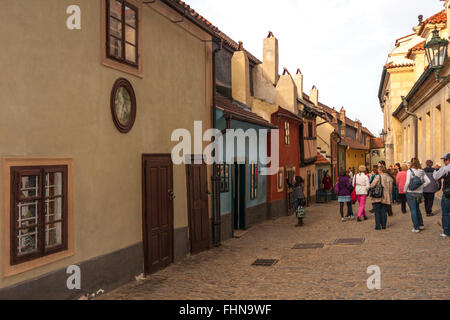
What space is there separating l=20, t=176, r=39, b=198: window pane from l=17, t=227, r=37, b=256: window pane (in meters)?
0.45

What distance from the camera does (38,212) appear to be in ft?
20.3

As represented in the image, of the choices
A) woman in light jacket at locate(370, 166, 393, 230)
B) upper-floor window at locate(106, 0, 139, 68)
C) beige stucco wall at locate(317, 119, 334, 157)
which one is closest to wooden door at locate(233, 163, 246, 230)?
woman in light jacket at locate(370, 166, 393, 230)

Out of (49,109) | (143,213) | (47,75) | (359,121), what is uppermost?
(359,121)

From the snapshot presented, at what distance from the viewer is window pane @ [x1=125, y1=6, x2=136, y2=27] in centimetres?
856

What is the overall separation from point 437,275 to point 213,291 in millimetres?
3843

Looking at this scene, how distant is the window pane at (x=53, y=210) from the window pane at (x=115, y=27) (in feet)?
10.2

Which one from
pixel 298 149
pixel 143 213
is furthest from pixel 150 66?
pixel 298 149

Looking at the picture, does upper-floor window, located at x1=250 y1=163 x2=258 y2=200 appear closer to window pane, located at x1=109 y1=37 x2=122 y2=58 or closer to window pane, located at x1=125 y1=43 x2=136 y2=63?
window pane, located at x1=125 y1=43 x2=136 y2=63

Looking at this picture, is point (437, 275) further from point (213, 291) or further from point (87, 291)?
point (87, 291)

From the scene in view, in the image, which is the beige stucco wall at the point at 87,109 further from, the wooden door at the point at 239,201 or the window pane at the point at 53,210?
the wooden door at the point at 239,201

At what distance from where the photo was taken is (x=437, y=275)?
8.10m

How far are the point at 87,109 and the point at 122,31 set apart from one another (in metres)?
1.85
